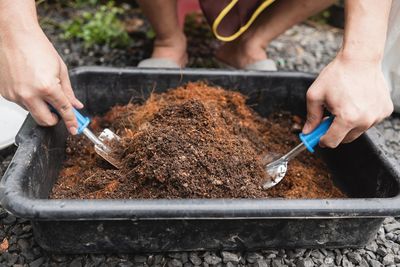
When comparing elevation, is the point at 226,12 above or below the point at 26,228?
above

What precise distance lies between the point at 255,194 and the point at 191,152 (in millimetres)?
179

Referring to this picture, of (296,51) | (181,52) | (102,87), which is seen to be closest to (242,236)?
(102,87)

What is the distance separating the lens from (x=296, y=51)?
Answer: 7.00 ft

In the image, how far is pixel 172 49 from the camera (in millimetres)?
1720

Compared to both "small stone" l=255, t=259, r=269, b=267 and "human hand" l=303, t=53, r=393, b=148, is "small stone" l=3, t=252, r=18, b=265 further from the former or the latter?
"human hand" l=303, t=53, r=393, b=148

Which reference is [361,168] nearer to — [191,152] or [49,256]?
[191,152]

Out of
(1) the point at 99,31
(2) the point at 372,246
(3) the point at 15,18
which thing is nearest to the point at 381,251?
(2) the point at 372,246

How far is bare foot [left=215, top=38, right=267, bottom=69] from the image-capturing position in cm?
168

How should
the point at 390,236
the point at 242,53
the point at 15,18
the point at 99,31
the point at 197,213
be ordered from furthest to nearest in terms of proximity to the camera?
the point at 99,31 → the point at 242,53 → the point at 390,236 → the point at 15,18 → the point at 197,213

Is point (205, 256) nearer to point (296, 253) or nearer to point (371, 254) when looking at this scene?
point (296, 253)

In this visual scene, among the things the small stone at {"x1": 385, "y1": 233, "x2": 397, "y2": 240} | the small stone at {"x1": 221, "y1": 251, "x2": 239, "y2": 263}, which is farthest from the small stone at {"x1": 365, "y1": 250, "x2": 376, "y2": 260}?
the small stone at {"x1": 221, "y1": 251, "x2": 239, "y2": 263}

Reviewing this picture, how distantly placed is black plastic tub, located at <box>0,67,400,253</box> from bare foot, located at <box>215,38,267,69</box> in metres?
0.51

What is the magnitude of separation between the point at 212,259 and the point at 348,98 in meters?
0.49

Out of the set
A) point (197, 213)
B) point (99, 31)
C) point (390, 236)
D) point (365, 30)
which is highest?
point (365, 30)
